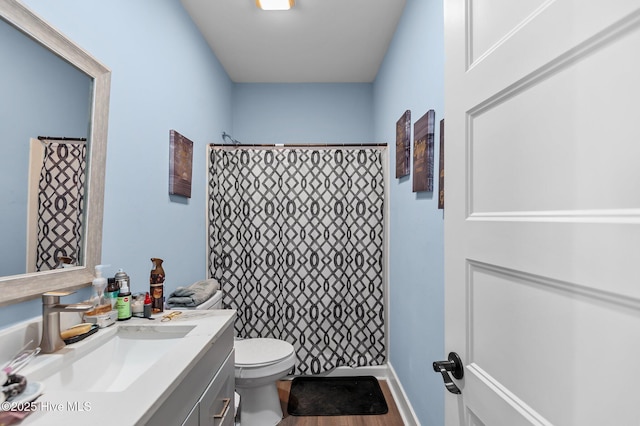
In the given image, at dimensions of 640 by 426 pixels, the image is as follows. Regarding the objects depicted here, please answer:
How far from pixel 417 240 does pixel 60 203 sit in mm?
1623

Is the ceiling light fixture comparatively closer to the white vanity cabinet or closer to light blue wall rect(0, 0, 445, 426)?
light blue wall rect(0, 0, 445, 426)

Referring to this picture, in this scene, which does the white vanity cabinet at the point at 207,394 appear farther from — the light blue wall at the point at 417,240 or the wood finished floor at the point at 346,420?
the light blue wall at the point at 417,240

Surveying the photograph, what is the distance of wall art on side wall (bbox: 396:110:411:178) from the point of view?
1937mm

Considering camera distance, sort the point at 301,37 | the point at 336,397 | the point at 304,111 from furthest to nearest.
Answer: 1. the point at 304,111
2. the point at 301,37
3. the point at 336,397

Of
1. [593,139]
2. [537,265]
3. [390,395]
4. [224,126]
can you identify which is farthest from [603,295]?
[224,126]

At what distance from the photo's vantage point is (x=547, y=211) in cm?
54

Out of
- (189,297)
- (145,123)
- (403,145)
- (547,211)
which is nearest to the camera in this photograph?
(547,211)

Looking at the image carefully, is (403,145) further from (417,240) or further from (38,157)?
(38,157)

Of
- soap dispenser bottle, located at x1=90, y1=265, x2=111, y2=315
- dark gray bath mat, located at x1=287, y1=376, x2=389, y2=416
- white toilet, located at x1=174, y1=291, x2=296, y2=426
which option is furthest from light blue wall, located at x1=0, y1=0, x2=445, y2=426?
white toilet, located at x1=174, y1=291, x2=296, y2=426

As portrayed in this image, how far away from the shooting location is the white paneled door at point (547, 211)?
1.38ft

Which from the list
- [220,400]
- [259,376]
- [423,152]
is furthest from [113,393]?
[423,152]

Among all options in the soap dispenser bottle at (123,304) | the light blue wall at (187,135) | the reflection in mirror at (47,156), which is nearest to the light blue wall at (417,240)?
the light blue wall at (187,135)

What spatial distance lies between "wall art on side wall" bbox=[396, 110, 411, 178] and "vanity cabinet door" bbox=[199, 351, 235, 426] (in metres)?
1.45

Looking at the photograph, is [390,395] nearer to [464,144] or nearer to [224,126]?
[464,144]
